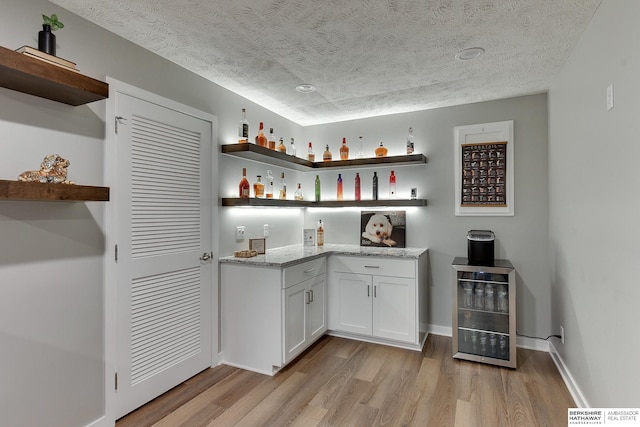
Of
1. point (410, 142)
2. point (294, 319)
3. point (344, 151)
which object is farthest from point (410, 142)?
point (294, 319)

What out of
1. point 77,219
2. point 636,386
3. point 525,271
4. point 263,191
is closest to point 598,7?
point 636,386

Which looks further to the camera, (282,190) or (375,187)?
(375,187)

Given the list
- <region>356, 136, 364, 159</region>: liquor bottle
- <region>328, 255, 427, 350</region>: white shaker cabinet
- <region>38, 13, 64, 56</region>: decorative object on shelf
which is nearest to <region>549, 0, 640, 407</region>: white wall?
<region>328, 255, 427, 350</region>: white shaker cabinet

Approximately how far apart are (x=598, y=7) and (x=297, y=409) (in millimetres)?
3053

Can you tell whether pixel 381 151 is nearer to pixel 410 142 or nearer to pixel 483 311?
pixel 410 142

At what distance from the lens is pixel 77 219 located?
1.88m

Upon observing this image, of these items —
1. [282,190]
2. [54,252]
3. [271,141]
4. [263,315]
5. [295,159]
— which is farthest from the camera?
[282,190]

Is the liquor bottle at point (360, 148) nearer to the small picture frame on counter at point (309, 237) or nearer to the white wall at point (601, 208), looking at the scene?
the small picture frame on counter at point (309, 237)

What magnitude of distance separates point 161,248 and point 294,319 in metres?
1.25

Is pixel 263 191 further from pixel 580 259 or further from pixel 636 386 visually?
pixel 636 386

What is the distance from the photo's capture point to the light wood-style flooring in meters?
2.10

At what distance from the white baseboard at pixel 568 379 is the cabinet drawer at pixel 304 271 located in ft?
7.09

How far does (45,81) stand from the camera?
5.02ft

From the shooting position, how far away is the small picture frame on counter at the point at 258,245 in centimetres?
317
